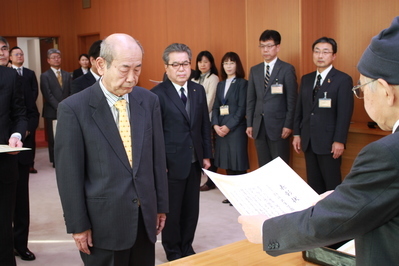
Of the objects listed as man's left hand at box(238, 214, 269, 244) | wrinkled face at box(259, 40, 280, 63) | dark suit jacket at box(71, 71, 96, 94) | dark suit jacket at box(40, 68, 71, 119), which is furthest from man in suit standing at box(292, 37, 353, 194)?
dark suit jacket at box(40, 68, 71, 119)

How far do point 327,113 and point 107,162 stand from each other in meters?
2.98

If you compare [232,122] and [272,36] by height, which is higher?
[272,36]

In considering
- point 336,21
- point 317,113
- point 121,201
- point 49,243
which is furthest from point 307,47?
point 121,201

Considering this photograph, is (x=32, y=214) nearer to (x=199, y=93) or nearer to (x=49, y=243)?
(x=49, y=243)

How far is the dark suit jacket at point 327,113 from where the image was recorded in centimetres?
445

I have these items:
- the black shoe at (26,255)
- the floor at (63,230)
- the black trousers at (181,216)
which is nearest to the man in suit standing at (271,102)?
the floor at (63,230)

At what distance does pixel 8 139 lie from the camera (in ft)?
10.5

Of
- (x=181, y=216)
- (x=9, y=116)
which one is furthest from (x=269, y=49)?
(x=9, y=116)

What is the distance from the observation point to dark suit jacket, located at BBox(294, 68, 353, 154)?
4.45 meters

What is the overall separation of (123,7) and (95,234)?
7.89 metres

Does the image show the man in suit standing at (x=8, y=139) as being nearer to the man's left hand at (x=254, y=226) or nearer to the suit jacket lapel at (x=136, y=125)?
the suit jacket lapel at (x=136, y=125)

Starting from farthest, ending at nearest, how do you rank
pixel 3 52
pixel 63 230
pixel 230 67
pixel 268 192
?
pixel 230 67
pixel 63 230
pixel 3 52
pixel 268 192

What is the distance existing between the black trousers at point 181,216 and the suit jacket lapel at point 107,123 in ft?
5.40

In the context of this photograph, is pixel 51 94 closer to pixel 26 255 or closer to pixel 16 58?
pixel 16 58
